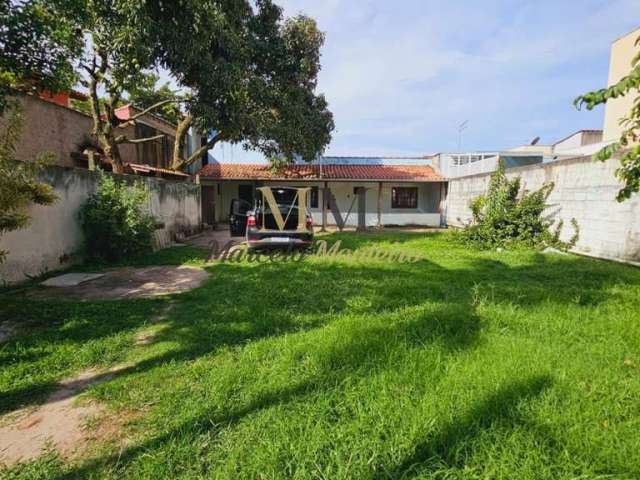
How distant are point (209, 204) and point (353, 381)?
16.1 meters

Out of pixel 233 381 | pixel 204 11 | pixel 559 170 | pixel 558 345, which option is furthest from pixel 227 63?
pixel 559 170

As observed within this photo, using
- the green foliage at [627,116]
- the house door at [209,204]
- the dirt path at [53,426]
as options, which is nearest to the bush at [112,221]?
the dirt path at [53,426]

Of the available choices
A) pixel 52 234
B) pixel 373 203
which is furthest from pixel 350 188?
pixel 52 234

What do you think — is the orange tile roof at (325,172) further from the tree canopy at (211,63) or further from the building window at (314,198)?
the tree canopy at (211,63)

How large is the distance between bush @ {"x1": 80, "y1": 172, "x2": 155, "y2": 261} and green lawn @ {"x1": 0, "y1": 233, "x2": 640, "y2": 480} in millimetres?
2656

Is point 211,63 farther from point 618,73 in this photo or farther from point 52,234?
point 618,73

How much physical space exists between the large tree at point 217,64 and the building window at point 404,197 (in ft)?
22.5

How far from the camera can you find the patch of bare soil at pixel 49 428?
1821 millimetres

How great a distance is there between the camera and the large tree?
19.2 ft

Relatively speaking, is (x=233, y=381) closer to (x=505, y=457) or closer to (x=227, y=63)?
(x=505, y=457)

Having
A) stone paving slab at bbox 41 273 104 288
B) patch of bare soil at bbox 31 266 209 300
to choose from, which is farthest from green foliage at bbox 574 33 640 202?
stone paving slab at bbox 41 273 104 288

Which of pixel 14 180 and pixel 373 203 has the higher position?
pixel 373 203

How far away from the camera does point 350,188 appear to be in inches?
703

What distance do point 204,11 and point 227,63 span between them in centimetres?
183
